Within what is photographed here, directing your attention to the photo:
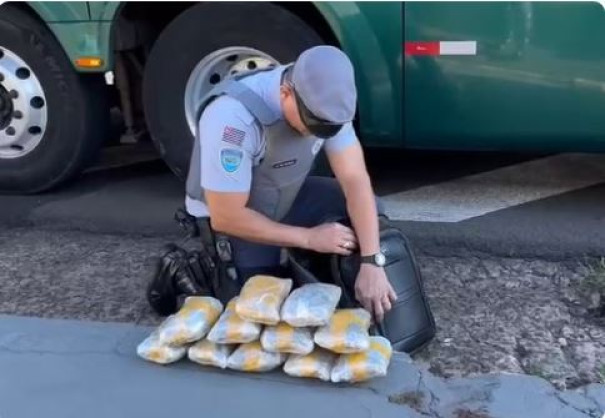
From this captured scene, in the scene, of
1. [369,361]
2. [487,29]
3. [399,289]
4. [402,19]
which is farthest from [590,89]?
Answer: [369,361]

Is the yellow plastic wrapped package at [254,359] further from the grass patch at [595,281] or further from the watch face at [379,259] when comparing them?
the grass patch at [595,281]

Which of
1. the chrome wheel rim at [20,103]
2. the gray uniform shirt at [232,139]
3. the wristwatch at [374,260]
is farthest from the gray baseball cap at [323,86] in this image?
the chrome wheel rim at [20,103]

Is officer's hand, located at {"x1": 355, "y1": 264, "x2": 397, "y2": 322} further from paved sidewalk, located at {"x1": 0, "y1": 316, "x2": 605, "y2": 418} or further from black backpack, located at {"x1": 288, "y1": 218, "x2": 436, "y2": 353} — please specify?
paved sidewalk, located at {"x1": 0, "y1": 316, "x2": 605, "y2": 418}

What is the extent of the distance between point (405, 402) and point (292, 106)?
0.94m

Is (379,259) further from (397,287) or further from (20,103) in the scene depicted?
(20,103)

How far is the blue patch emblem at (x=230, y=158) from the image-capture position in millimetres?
2861

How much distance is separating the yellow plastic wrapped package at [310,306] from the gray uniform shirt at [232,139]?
0.38m

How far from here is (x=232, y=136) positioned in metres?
2.87

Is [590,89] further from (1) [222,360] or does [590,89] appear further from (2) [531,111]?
(1) [222,360]

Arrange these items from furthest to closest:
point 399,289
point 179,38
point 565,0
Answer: point 179,38
point 565,0
point 399,289

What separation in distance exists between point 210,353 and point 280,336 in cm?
25

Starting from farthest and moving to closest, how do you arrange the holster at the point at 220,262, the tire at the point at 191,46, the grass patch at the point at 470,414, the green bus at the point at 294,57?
the tire at the point at 191,46
the green bus at the point at 294,57
the holster at the point at 220,262
the grass patch at the point at 470,414

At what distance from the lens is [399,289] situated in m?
3.00

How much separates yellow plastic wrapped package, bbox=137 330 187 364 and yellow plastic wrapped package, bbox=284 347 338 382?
1.19ft
